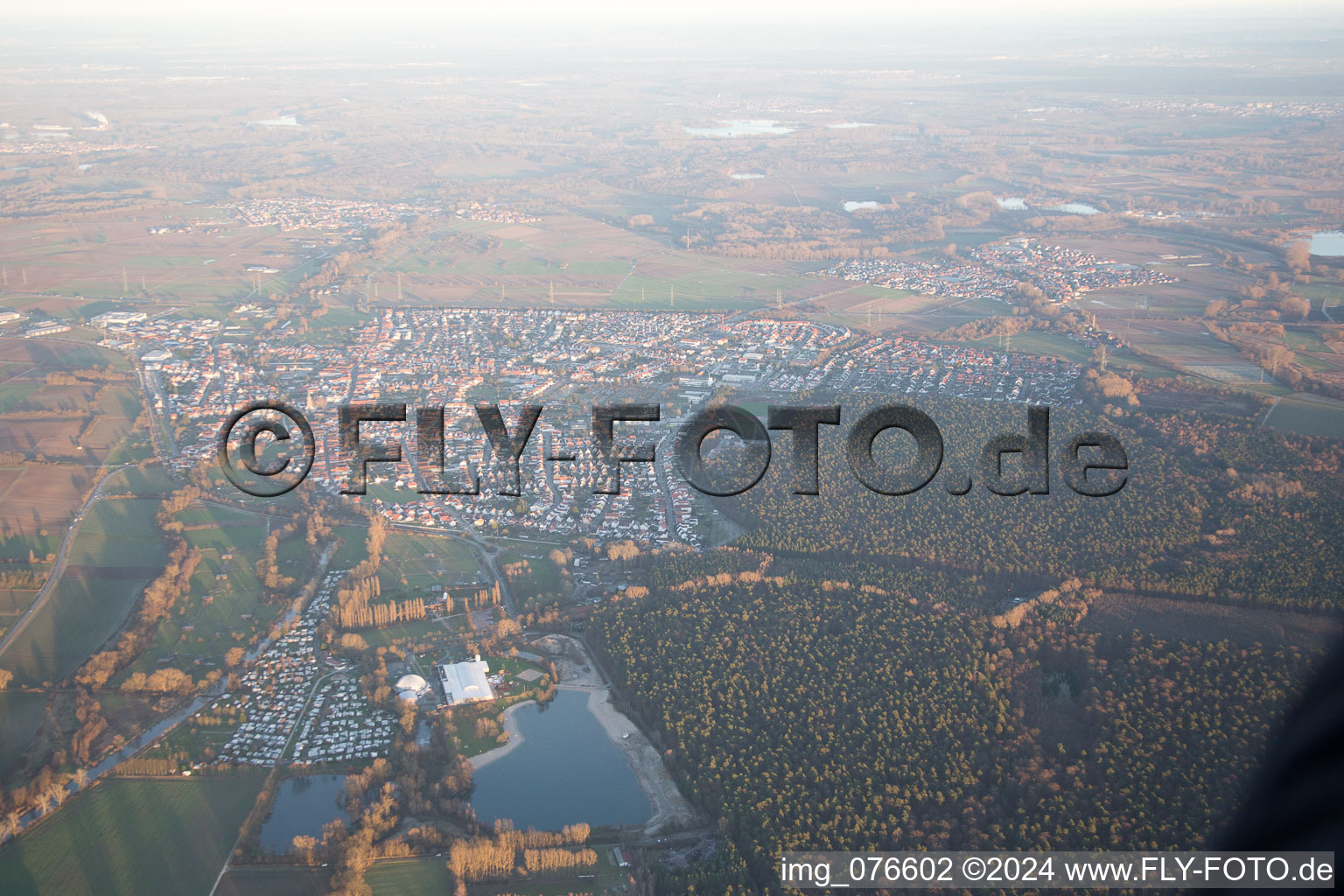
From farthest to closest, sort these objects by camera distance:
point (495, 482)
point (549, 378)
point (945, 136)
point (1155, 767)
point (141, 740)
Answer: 1. point (945, 136)
2. point (549, 378)
3. point (495, 482)
4. point (141, 740)
5. point (1155, 767)

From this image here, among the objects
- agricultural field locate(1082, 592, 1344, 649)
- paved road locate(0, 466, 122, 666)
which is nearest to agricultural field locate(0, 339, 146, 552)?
paved road locate(0, 466, 122, 666)

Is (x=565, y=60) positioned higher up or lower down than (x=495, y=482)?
higher up

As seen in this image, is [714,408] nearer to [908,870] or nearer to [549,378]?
[549,378]

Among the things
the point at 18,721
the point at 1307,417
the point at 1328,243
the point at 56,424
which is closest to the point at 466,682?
the point at 18,721

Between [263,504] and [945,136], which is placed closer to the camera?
[263,504]

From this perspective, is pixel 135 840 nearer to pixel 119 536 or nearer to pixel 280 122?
pixel 119 536

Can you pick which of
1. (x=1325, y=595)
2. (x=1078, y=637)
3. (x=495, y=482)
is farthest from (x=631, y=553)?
(x=1325, y=595)

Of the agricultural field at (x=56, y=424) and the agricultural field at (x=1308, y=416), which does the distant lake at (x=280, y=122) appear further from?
the agricultural field at (x=1308, y=416)
